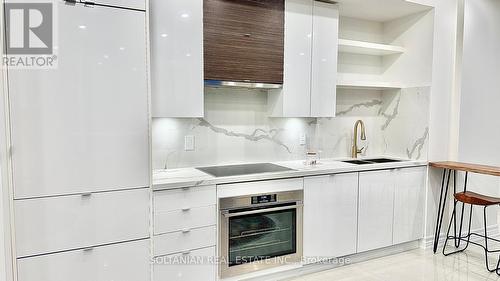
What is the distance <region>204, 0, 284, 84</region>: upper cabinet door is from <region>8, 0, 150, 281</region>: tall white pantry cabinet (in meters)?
0.65

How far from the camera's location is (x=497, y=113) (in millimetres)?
4039

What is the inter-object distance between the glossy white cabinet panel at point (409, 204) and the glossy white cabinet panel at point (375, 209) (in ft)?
0.29

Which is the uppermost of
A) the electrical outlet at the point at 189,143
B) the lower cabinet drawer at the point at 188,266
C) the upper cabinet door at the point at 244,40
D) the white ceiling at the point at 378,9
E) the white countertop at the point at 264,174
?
the white ceiling at the point at 378,9

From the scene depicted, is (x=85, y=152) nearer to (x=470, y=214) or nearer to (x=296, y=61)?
(x=296, y=61)

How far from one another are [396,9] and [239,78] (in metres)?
1.93

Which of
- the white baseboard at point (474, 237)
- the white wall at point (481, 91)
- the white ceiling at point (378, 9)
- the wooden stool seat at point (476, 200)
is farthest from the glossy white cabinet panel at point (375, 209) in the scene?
the white ceiling at point (378, 9)

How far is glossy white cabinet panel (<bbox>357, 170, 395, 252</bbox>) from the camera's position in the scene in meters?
3.28

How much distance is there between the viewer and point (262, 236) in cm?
283

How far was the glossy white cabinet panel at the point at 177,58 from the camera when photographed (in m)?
2.53

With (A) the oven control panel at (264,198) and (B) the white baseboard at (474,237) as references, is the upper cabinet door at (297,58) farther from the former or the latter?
(B) the white baseboard at (474,237)

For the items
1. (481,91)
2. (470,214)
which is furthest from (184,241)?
(481,91)

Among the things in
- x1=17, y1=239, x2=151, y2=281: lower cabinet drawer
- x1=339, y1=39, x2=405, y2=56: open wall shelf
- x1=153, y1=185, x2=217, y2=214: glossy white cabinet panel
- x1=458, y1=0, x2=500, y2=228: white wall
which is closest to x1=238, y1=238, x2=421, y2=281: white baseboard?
x1=153, y1=185, x2=217, y2=214: glossy white cabinet panel

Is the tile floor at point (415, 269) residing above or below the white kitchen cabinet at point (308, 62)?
below

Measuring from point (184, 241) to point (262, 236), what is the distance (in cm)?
67
